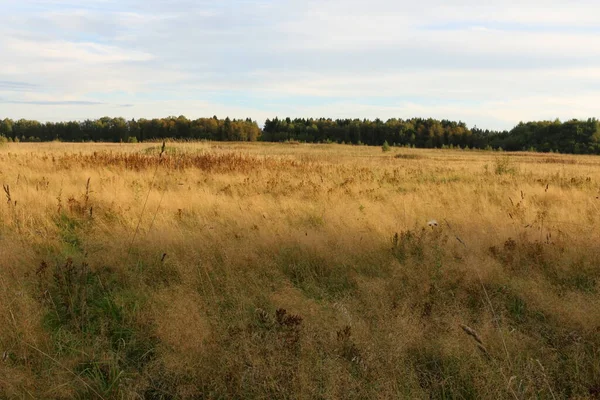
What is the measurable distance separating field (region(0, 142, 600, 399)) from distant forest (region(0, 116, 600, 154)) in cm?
6109

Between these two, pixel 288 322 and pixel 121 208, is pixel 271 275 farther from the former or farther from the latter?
pixel 121 208

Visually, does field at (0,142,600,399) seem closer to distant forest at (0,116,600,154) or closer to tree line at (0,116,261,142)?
distant forest at (0,116,600,154)

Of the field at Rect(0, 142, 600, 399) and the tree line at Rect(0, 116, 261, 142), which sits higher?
the tree line at Rect(0, 116, 261, 142)

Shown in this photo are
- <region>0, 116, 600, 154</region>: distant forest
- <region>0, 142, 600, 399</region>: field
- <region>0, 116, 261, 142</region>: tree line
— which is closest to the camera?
<region>0, 142, 600, 399</region>: field

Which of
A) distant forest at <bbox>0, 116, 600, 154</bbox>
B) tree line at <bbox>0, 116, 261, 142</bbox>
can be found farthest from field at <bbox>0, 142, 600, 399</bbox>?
tree line at <bbox>0, 116, 261, 142</bbox>

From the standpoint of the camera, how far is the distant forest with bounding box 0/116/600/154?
64.6m

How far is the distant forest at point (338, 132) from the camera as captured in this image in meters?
64.6

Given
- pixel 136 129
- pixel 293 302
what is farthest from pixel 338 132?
pixel 293 302

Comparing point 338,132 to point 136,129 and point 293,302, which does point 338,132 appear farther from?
point 293,302

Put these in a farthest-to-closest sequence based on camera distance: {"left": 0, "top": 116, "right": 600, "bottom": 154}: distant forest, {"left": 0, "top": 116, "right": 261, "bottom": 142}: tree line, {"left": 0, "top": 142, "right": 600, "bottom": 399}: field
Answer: {"left": 0, "top": 116, "right": 261, "bottom": 142}: tree line
{"left": 0, "top": 116, "right": 600, "bottom": 154}: distant forest
{"left": 0, "top": 142, "right": 600, "bottom": 399}: field

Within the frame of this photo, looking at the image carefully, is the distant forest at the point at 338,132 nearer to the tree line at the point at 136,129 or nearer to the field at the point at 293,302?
the tree line at the point at 136,129

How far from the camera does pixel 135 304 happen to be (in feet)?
11.2

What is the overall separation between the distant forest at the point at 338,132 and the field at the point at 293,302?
200ft

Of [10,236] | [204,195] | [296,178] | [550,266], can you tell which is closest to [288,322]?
[550,266]
